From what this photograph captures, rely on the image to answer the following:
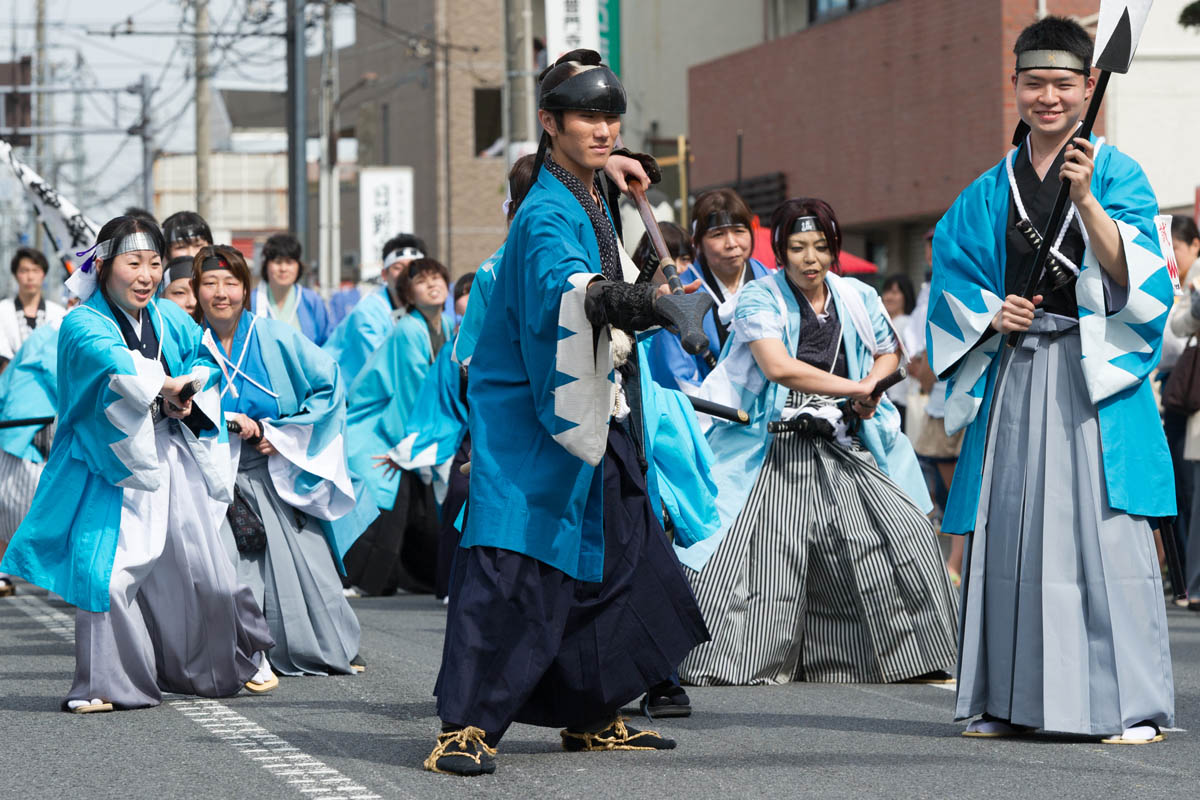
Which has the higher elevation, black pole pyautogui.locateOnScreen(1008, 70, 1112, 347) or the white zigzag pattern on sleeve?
black pole pyautogui.locateOnScreen(1008, 70, 1112, 347)

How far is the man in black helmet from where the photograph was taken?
4855 millimetres

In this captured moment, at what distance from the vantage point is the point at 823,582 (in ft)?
23.4

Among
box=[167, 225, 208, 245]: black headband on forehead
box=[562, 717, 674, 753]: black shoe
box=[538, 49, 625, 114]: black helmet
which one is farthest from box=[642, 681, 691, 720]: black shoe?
box=[167, 225, 208, 245]: black headband on forehead

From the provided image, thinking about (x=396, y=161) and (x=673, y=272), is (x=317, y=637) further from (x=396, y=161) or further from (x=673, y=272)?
(x=396, y=161)

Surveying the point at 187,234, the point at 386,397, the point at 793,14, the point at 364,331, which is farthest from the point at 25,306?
the point at 793,14

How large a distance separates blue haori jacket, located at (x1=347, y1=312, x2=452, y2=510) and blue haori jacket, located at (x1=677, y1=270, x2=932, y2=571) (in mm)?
3958

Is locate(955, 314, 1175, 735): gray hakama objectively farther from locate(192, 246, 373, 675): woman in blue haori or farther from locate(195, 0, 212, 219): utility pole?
locate(195, 0, 212, 219): utility pole

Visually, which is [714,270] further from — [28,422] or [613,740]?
[28,422]

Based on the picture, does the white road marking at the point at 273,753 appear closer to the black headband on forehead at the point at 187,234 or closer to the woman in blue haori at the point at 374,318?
the black headband on forehead at the point at 187,234

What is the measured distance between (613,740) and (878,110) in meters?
14.4

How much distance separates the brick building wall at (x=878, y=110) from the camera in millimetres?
17125

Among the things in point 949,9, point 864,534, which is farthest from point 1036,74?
point 949,9

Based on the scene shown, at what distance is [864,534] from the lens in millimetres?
7047

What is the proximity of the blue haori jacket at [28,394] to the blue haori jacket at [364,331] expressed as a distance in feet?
7.23
